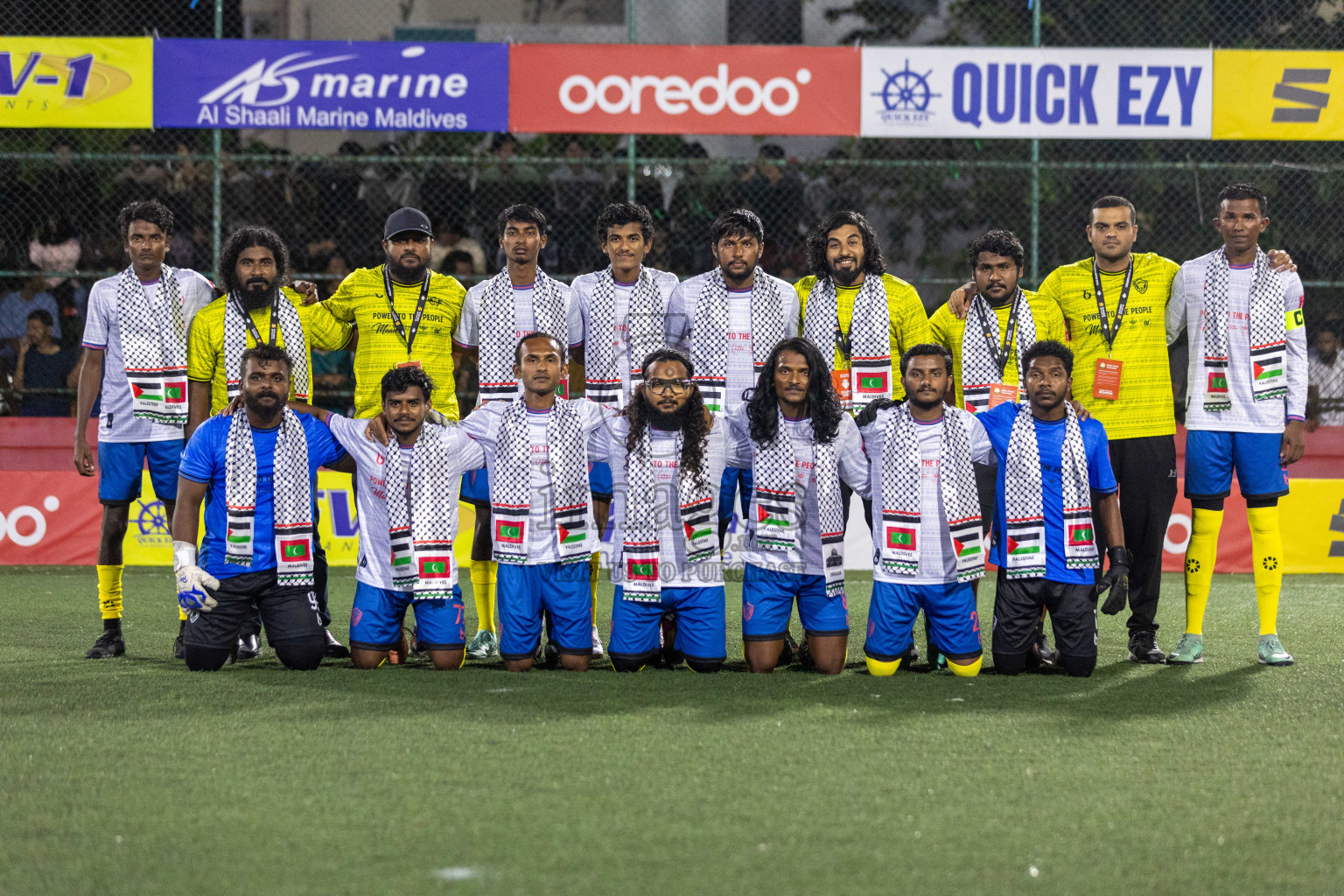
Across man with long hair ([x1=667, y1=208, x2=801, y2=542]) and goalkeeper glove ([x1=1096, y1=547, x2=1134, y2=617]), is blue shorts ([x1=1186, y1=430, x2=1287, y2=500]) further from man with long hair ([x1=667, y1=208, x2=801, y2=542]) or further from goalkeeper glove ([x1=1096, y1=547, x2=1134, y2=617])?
man with long hair ([x1=667, y1=208, x2=801, y2=542])

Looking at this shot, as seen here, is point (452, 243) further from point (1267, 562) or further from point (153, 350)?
point (1267, 562)

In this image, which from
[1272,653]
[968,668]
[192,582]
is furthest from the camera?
[1272,653]

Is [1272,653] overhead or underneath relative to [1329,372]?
underneath

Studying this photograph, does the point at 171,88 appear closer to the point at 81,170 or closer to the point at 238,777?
the point at 81,170

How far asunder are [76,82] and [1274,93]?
9.26 meters

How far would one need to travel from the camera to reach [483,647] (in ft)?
22.3

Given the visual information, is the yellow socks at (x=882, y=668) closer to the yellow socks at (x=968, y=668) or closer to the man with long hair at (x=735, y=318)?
the yellow socks at (x=968, y=668)

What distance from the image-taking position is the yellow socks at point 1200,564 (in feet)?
22.0

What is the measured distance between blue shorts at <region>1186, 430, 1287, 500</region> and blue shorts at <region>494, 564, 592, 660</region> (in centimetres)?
288

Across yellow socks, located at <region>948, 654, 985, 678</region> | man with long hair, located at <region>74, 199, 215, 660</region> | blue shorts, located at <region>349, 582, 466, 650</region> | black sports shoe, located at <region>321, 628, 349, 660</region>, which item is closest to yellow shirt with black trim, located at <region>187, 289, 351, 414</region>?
man with long hair, located at <region>74, 199, 215, 660</region>

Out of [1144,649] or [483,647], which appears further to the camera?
[483,647]

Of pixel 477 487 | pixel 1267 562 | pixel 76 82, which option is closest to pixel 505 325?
pixel 477 487

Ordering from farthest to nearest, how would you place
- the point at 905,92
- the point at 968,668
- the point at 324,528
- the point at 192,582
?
the point at 905,92 → the point at 324,528 → the point at 968,668 → the point at 192,582

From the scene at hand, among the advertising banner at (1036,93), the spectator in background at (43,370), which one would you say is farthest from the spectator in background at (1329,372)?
the spectator in background at (43,370)
